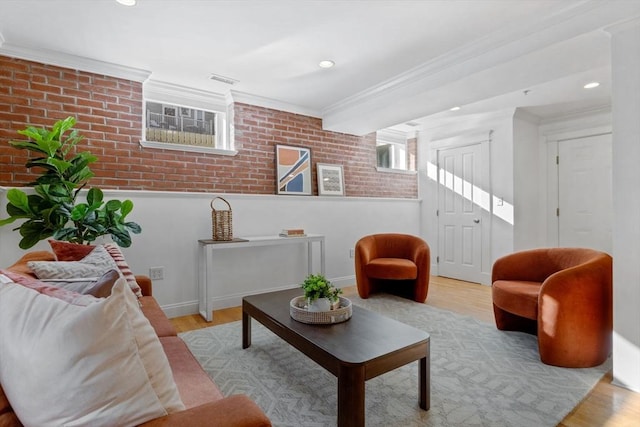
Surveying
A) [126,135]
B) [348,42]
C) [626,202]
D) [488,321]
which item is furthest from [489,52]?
[126,135]

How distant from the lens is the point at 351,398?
1.44 meters

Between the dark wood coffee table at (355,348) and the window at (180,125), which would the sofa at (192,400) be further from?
the window at (180,125)

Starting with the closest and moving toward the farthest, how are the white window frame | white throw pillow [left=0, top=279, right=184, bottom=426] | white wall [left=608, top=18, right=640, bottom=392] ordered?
white throw pillow [left=0, top=279, right=184, bottom=426], white wall [left=608, top=18, right=640, bottom=392], the white window frame

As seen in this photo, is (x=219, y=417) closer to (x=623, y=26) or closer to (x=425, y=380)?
(x=425, y=380)

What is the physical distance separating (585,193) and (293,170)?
382cm

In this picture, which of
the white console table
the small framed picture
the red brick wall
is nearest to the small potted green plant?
the white console table

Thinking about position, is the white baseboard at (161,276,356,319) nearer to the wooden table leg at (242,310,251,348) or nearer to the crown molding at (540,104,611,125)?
the wooden table leg at (242,310,251,348)

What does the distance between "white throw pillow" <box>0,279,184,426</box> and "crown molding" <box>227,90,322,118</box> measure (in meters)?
3.30

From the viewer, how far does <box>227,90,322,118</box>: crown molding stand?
3.75 metres

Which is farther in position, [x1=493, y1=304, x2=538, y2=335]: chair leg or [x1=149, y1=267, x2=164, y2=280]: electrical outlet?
[x1=149, y1=267, x2=164, y2=280]: electrical outlet

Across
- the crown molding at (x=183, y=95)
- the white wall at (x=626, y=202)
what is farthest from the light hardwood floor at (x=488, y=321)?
the crown molding at (x=183, y=95)

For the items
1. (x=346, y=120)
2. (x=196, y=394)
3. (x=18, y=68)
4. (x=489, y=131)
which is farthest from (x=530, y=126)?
(x=18, y=68)

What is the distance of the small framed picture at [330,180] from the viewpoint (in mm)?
4387

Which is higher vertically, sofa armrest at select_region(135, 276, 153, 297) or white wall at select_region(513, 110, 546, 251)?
white wall at select_region(513, 110, 546, 251)
